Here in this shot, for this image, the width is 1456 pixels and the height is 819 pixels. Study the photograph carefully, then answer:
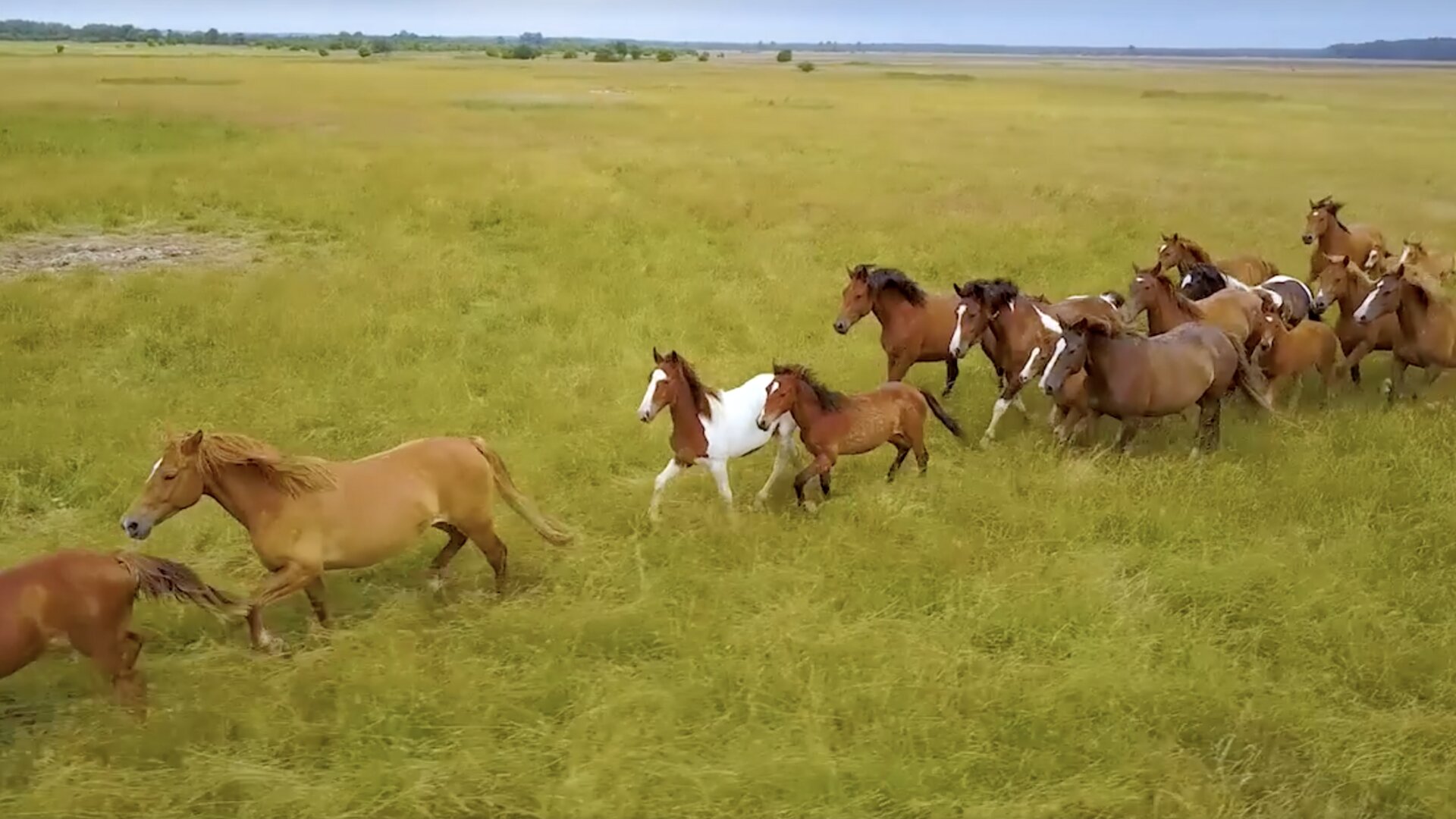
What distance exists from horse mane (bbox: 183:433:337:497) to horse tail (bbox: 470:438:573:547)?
93 cm

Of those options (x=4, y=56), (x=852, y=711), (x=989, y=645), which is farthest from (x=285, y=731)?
(x=4, y=56)

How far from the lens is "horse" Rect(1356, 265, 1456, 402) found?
31.8 feet

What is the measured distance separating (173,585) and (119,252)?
1193 cm

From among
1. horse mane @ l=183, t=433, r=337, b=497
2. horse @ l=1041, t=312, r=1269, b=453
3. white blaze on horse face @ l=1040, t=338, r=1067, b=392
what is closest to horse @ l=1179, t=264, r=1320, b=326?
horse @ l=1041, t=312, r=1269, b=453

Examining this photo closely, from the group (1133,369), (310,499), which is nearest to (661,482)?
(310,499)

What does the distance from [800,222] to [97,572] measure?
14.0 m

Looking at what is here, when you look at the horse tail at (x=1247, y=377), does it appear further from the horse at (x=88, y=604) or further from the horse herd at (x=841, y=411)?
the horse at (x=88, y=604)

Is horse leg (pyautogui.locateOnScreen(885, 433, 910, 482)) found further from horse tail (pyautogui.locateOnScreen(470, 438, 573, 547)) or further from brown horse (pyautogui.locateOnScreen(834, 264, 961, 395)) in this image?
→ horse tail (pyautogui.locateOnScreen(470, 438, 573, 547))

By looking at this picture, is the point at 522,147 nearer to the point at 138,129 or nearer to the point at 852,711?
the point at 138,129

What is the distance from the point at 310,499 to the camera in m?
5.84

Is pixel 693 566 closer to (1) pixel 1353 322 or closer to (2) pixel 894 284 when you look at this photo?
(2) pixel 894 284

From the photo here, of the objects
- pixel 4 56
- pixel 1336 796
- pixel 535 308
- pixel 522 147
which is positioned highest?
pixel 4 56

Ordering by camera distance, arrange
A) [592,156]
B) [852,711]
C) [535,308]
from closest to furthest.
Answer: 1. [852,711]
2. [535,308]
3. [592,156]

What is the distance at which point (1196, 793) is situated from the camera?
4867mm
